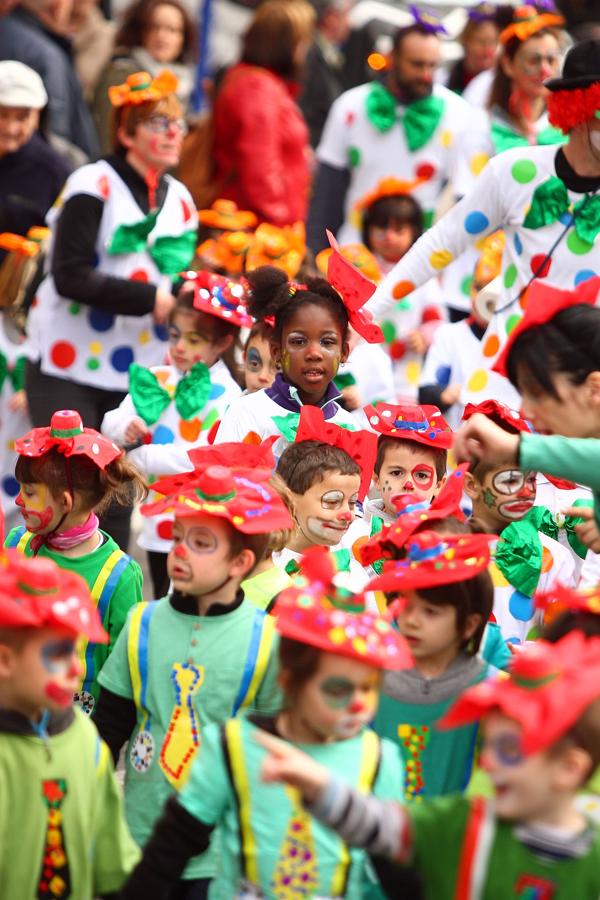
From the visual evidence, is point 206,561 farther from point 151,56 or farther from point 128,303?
point 151,56

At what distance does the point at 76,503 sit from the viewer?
5.34 metres

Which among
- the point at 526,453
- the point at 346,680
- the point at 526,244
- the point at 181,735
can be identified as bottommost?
the point at 181,735

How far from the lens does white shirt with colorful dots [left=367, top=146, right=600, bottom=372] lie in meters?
6.32

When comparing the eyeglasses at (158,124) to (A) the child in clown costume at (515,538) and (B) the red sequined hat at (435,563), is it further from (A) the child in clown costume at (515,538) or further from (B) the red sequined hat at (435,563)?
(B) the red sequined hat at (435,563)

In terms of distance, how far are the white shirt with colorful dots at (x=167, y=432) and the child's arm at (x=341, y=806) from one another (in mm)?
3243

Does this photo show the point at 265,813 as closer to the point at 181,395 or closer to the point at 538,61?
the point at 181,395

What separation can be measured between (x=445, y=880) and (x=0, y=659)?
103 centimetres

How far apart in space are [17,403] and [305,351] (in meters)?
2.41

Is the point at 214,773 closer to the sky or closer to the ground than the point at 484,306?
closer to the ground

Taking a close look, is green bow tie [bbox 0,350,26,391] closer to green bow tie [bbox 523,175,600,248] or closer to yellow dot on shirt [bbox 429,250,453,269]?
yellow dot on shirt [bbox 429,250,453,269]

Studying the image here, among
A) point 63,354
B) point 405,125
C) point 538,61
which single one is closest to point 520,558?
point 63,354

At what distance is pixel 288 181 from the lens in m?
9.79

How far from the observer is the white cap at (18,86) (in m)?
7.87

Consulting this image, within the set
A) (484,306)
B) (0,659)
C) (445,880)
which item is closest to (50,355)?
(484,306)
